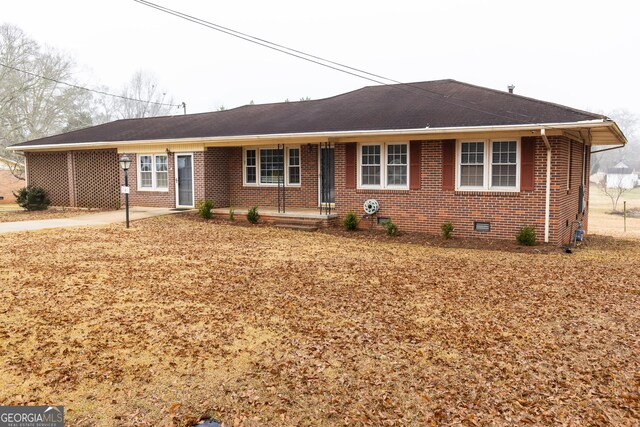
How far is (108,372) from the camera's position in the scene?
4863mm

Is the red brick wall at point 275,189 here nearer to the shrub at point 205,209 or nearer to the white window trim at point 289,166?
the white window trim at point 289,166

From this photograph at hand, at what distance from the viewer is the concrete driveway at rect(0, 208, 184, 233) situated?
47.2 ft

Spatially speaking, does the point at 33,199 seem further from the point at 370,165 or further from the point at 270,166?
the point at 370,165

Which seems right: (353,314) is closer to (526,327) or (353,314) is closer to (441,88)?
(526,327)

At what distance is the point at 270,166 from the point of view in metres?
17.6

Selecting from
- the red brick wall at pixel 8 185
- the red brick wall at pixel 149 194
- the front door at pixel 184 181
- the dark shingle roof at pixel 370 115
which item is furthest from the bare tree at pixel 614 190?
the red brick wall at pixel 8 185

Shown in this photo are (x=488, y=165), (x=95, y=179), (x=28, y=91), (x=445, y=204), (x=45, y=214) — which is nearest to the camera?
(x=488, y=165)

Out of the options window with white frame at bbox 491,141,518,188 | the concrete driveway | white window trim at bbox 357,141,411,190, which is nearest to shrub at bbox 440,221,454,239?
window with white frame at bbox 491,141,518,188

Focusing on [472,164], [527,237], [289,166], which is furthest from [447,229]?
[289,166]

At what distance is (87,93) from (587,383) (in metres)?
56.9

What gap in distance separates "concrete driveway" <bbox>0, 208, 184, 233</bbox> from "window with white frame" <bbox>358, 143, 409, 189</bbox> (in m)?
6.93

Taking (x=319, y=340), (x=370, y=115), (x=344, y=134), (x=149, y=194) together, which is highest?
(x=370, y=115)

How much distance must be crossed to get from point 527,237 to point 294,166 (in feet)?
26.1

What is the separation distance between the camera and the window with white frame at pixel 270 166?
17234mm
